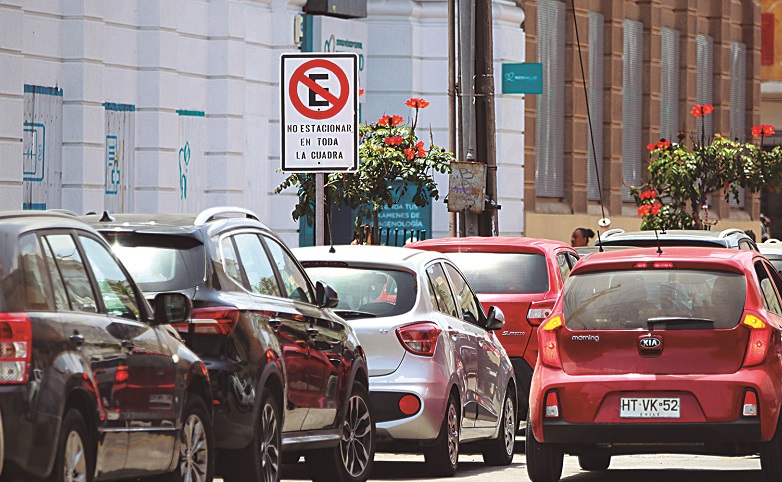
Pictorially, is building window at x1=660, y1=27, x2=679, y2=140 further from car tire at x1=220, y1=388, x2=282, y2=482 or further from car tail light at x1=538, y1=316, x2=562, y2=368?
car tire at x1=220, y1=388, x2=282, y2=482

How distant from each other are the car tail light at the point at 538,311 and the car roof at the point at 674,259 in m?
3.30

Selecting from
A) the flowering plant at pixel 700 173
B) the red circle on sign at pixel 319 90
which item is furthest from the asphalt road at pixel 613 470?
the flowering plant at pixel 700 173

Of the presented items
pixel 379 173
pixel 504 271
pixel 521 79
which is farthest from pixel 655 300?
pixel 521 79

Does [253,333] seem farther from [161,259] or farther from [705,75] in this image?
[705,75]

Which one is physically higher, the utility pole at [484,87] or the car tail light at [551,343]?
the utility pole at [484,87]

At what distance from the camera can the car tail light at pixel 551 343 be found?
40.6 feet

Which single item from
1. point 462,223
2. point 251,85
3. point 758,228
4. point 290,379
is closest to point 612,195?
point 758,228

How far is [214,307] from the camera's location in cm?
1038

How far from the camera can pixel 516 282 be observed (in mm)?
16422

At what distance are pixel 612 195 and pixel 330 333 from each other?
2845 cm

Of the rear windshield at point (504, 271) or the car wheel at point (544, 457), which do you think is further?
the rear windshield at point (504, 271)

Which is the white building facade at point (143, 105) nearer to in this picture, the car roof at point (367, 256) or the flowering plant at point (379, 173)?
the flowering plant at point (379, 173)

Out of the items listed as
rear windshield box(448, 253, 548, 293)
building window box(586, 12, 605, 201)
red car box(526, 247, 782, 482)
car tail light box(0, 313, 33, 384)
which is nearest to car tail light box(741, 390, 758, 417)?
red car box(526, 247, 782, 482)

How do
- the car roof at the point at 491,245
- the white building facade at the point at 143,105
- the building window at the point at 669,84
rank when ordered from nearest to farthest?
the car roof at the point at 491,245 → the white building facade at the point at 143,105 → the building window at the point at 669,84
